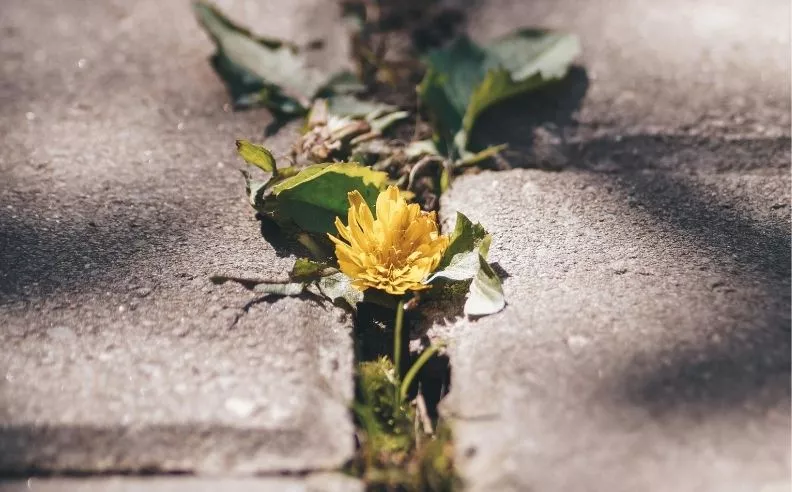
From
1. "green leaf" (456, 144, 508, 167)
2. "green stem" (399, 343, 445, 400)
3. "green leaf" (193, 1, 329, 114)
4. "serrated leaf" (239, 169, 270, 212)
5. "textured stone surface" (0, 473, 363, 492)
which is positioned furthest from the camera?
"green leaf" (193, 1, 329, 114)

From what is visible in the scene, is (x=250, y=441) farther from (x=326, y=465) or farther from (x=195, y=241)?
(x=195, y=241)

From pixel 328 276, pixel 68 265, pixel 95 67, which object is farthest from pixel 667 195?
pixel 95 67

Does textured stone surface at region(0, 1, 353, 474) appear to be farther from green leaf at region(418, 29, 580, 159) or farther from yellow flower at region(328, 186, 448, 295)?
green leaf at region(418, 29, 580, 159)

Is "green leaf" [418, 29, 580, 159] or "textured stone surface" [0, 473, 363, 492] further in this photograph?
A: "green leaf" [418, 29, 580, 159]

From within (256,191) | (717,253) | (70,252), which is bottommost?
(70,252)

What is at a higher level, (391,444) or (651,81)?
(651,81)

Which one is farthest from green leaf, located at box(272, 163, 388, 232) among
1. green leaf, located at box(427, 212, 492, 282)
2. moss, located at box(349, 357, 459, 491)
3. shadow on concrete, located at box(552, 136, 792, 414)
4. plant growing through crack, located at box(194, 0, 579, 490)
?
shadow on concrete, located at box(552, 136, 792, 414)

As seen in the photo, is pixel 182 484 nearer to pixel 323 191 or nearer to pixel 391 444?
pixel 391 444

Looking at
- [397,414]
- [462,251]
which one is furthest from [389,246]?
[397,414]
